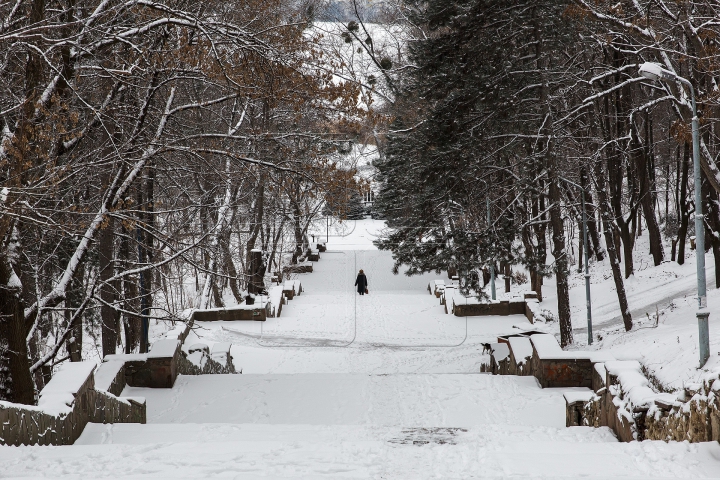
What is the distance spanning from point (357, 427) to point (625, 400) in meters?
2.83

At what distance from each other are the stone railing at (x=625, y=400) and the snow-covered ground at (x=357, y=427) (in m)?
0.28

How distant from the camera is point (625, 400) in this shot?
771cm

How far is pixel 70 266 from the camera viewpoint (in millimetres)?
10352

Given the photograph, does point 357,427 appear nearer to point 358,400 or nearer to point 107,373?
point 358,400

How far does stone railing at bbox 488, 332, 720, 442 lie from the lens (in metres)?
6.18

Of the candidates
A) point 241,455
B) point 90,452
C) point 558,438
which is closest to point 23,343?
point 90,452

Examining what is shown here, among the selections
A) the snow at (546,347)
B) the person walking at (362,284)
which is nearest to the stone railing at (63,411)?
the snow at (546,347)

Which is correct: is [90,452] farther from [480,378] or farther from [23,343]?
[480,378]

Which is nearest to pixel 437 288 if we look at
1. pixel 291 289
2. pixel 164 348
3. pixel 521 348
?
pixel 291 289

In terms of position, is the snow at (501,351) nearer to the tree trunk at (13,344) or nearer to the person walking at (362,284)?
the tree trunk at (13,344)

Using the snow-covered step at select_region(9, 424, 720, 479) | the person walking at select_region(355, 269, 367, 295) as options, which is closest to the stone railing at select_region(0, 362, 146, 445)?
the snow-covered step at select_region(9, 424, 720, 479)

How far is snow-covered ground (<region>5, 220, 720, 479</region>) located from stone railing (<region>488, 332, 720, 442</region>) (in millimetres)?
284

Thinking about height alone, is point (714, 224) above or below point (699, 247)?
above

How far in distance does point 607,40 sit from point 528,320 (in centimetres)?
1074
